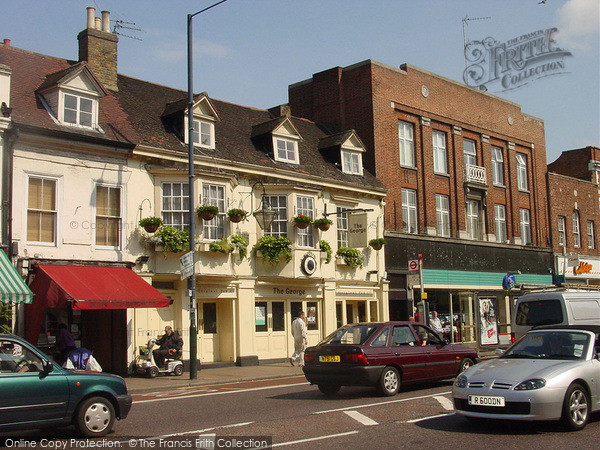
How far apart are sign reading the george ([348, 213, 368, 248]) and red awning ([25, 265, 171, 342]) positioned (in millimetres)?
9676

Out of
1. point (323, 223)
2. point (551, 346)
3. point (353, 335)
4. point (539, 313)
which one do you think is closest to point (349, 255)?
point (323, 223)

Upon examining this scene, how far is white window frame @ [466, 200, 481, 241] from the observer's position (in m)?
34.1

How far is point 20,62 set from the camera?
21.5 m

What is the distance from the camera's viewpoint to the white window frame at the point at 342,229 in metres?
27.1

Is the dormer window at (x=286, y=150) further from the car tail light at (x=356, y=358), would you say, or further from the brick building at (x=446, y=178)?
the car tail light at (x=356, y=358)

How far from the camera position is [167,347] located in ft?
65.8

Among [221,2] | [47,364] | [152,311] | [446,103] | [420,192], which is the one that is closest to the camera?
[47,364]

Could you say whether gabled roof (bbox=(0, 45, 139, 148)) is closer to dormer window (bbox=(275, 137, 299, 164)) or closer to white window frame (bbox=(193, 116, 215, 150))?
white window frame (bbox=(193, 116, 215, 150))

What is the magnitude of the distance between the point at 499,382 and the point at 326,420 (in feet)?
9.03

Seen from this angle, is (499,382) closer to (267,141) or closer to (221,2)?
(221,2)

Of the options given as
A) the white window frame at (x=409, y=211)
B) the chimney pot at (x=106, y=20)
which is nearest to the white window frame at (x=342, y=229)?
the white window frame at (x=409, y=211)

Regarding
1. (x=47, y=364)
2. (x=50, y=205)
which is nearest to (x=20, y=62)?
(x=50, y=205)

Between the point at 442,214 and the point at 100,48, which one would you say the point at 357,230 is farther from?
the point at 100,48

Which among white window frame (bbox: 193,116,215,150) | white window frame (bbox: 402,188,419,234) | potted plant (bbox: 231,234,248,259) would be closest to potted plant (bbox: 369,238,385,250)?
white window frame (bbox: 402,188,419,234)
